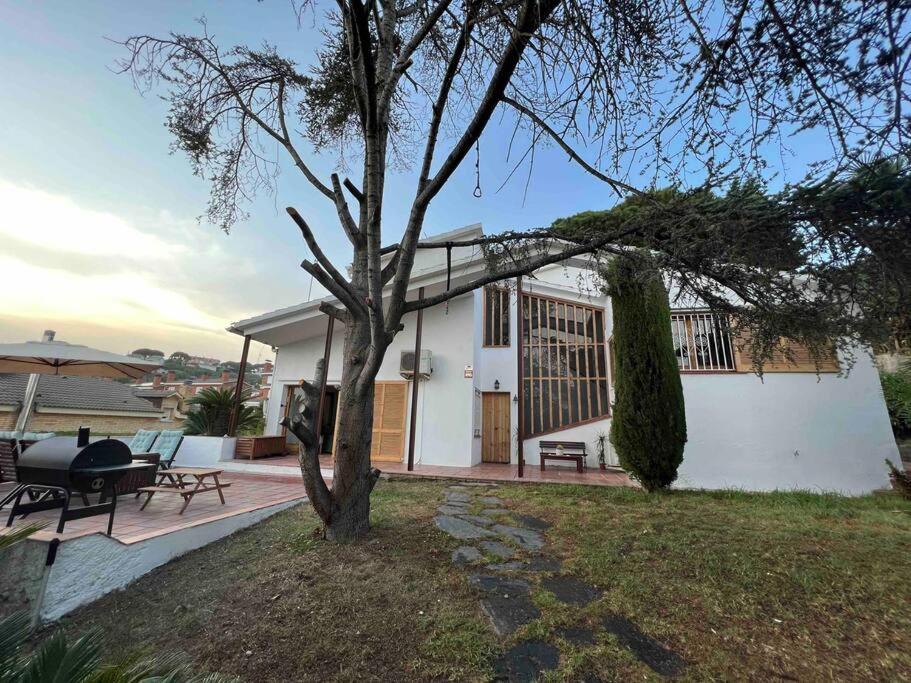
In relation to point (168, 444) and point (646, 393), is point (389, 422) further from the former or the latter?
point (646, 393)

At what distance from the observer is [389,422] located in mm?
10250

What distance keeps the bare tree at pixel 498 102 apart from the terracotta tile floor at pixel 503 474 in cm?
443

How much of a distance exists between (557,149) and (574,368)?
335 inches

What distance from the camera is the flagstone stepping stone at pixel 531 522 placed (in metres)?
4.45

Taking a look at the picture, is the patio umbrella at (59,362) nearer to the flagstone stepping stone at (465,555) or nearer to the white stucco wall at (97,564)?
the white stucco wall at (97,564)

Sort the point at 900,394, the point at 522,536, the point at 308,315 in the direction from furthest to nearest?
the point at 900,394 → the point at 308,315 → the point at 522,536

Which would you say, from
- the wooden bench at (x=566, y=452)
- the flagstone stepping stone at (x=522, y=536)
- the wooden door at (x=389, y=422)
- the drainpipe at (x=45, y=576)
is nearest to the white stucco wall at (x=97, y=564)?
the drainpipe at (x=45, y=576)

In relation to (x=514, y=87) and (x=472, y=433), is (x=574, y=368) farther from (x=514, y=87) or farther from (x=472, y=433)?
(x=514, y=87)

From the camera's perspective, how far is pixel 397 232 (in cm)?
515

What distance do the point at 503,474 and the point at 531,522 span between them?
379 cm

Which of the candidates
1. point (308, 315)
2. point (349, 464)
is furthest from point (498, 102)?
point (308, 315)

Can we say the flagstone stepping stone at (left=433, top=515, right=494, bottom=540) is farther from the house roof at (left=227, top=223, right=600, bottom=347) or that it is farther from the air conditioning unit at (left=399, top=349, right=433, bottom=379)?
the house roof at (left=227, top=223, right=600, bottom=347)

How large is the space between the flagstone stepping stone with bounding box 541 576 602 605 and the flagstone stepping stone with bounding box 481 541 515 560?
581 millimetres

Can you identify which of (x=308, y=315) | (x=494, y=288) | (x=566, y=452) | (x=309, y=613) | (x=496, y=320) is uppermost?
(x=496, y=320)
